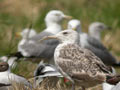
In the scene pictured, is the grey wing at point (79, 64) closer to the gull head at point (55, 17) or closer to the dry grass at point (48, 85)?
the dry grass at point (48, 85)

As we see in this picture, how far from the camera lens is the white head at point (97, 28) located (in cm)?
1090

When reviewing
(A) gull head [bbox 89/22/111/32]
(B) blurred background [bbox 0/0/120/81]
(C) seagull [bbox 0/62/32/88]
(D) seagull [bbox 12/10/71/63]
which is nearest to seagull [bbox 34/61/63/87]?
(C) seagull [bbox 0/62/32/88]

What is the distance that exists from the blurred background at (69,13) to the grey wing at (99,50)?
234 mm

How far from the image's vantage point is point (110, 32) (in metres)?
11.5

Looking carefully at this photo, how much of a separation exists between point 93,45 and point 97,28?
161cm

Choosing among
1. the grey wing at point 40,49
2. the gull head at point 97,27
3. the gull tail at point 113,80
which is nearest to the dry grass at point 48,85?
the gull tail at point 113,80

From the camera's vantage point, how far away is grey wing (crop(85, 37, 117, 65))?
30.4ft

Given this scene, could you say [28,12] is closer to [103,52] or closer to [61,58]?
[103,52]

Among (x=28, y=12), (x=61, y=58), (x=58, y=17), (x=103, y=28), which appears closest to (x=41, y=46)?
(x=58, y=17)

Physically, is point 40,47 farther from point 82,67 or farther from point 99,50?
point 82,67

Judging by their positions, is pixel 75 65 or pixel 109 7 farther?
pixel 109 7

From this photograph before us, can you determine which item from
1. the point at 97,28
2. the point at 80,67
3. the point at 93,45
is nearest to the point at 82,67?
the point at 80,67

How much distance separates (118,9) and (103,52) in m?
2.55

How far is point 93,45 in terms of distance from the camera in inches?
368
